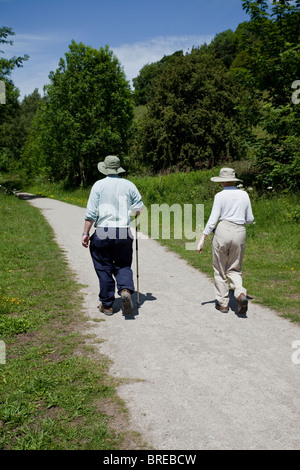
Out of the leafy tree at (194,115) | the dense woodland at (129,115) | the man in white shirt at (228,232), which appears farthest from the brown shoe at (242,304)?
the leafy tree at (194,115)

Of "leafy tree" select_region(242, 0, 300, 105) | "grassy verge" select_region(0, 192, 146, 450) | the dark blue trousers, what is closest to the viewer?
"grassy verge" select_region(0, 192, 146, 450)

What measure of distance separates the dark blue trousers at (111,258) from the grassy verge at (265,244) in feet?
7.88

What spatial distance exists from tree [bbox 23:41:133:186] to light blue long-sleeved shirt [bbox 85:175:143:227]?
29.8 meters

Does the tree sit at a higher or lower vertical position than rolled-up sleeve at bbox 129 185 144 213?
higher

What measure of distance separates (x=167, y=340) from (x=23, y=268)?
16.4 feet

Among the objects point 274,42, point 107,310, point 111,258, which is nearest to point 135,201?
point 111,258

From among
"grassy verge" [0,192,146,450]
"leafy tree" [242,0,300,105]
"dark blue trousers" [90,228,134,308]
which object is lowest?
"grassy verge" [0,192,146,450]

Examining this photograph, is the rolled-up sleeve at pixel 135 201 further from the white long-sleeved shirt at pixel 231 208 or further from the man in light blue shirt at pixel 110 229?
the white long-sleeved shirt at pixel 231 208

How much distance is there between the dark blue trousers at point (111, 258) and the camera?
5.48 meters

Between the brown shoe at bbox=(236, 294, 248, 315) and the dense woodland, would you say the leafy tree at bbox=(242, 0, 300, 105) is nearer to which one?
the brown shoe at bbox=(236, 294, 248, 315)

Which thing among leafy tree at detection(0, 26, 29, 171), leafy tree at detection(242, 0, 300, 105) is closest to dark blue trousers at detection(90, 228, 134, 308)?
leafy tree at detection(242, 0, 300, 105)

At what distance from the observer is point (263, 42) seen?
14562 mm

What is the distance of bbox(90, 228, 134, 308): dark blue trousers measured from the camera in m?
5.48

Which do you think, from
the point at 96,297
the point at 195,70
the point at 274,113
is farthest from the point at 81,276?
the point at 195,70
